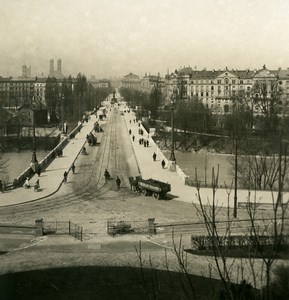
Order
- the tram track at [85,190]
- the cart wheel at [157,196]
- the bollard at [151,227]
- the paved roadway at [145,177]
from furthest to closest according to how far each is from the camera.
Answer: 1. the cart wheel at [157,196]
2. the paved roadway at [145,177]
3. the tram track at [85,190]
4. the bollard at [151,227]

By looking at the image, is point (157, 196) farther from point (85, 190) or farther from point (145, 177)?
point (145, 177)

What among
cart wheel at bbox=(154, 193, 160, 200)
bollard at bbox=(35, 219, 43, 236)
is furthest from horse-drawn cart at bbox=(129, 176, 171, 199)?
bollard at bbox=(35, 219, 43, 236)

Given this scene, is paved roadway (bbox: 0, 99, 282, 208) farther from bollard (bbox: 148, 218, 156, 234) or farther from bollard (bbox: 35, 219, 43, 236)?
bollard (bbox: 35, 219, 43, 236)

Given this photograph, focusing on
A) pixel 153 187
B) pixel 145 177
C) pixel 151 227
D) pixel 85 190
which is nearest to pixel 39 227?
pixel 151 227

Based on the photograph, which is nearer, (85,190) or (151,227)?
(151,227)

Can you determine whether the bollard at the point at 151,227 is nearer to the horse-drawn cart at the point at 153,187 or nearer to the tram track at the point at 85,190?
the horse-drawn cart at the point at 153,187

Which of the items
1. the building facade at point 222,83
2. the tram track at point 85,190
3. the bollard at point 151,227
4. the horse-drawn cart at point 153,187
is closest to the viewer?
the bollard at point 151,227

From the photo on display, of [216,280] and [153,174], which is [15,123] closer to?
[153,174]

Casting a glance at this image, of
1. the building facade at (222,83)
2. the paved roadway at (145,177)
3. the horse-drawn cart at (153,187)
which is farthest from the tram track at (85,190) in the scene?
the building facade at (222,83)

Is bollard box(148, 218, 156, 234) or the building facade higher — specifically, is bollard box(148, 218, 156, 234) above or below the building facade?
below
